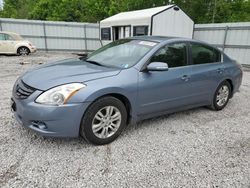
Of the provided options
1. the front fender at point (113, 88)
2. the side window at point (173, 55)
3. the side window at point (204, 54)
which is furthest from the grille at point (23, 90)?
the side window at point (204, 54)

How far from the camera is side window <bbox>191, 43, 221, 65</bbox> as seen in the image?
378 centimetres

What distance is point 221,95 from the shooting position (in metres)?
4.36

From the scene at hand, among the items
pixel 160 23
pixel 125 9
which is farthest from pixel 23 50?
pixel 125 9

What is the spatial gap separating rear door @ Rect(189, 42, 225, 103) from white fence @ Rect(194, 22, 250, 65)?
764 cm

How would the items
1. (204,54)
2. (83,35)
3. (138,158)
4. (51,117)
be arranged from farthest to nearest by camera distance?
(83,35), (204,54), (138,158), (51,117)

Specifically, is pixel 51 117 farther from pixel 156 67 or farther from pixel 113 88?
pixel 156 67

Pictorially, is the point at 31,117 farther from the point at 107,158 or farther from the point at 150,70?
the point at 150,70

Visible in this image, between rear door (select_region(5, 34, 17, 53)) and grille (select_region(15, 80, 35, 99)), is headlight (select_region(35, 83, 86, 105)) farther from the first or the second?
rear door (select_region(5, 34, 17, 53))

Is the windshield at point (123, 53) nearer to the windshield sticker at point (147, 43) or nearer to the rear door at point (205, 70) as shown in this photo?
the windshield sticker at point (147, 43)

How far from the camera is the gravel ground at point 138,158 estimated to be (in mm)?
2240

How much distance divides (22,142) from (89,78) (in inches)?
50.2

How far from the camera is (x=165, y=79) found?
10.7 feet

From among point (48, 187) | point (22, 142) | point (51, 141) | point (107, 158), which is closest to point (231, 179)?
point (107, 158)

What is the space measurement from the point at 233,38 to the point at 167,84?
9.52 meters
